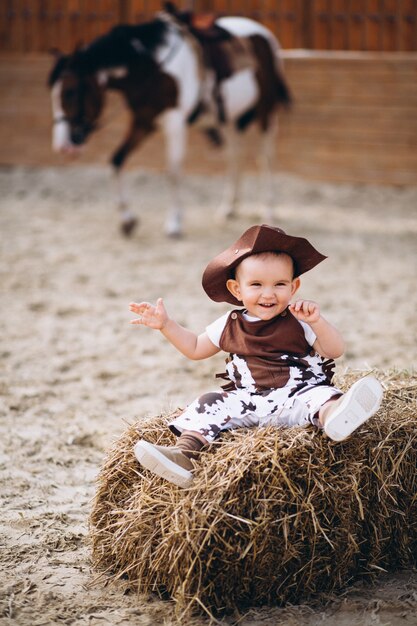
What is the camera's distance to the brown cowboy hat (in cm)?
256

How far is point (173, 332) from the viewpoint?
8.93 ft

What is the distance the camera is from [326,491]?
240cm

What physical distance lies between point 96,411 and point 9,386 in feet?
1.83

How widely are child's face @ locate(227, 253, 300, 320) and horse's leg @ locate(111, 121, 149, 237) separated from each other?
5.19m

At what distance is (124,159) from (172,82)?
735 mm

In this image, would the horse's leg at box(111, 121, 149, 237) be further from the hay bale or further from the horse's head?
the hay bale

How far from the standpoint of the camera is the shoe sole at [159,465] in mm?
2350

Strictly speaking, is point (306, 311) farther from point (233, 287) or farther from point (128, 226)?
point (128, 226)

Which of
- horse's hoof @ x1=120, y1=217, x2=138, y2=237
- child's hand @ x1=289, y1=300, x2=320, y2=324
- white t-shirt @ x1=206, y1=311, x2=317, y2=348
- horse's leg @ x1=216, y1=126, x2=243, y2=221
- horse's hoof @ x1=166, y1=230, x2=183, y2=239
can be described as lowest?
horse's hoof @ x1=166, y1=230, x2=183, y2=239

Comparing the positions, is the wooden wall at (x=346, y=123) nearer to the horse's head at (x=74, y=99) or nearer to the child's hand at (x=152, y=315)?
the horse's head at (x=74, y=99)

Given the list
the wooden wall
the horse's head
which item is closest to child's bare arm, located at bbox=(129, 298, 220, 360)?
the horse's head

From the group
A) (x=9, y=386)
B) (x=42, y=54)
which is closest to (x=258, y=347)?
(x=9, y=386)

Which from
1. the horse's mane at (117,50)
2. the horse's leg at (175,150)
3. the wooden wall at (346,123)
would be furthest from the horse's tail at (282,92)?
the horse's mane at (117,50)

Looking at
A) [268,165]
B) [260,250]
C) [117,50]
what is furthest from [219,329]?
[268,165]
